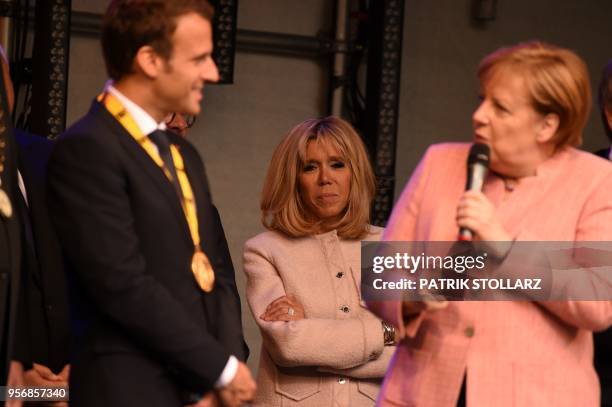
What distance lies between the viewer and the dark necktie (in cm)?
248

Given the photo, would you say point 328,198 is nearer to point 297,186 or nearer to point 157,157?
point 297,186

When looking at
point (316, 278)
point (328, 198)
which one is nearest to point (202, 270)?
point (316, 278)

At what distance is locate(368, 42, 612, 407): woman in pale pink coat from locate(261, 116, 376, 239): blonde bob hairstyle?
49.4 inches

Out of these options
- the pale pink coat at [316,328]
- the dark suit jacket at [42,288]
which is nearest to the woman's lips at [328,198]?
the pale pink coat at [316,328]

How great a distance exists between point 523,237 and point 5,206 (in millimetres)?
1125

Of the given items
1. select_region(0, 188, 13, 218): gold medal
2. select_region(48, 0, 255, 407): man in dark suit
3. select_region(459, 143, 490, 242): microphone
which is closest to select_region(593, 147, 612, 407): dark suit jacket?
select_region(459, 143, 490, 242): microphone

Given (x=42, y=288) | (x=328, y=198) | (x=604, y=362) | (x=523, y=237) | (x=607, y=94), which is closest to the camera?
(x=523, y=237)

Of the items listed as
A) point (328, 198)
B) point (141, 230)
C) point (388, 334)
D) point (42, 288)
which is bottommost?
point (388, 334)

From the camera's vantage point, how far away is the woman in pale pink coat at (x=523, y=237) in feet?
8.41

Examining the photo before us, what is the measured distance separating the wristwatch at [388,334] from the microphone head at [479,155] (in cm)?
133

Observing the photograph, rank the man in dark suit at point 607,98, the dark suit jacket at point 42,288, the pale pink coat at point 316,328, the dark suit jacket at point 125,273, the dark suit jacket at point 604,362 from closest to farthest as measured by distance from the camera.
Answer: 1. the dark suit jacket at point 125,273
2. the dark suit jacket at point 42,288
3. the dark suit jacket at point 604,362
4. the pale pink coat at point 316,328
5. the man in dark suit at point 607,98

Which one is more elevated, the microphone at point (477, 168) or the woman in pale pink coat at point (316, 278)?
the microphone at point (477, 168)

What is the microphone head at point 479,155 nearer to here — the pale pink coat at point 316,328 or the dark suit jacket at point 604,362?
the dark suit jacket at point 604,362

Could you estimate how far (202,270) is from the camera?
248 centimetres
